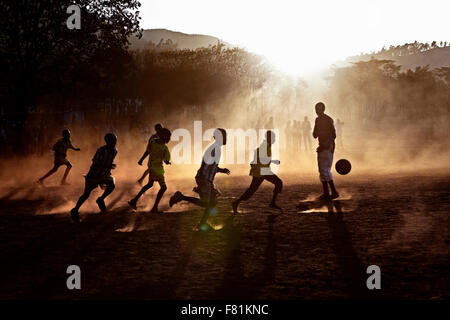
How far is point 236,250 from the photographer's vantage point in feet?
22.5

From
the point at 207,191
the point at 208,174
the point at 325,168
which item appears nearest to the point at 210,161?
the point at 208,174

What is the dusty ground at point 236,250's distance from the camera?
5.13 m

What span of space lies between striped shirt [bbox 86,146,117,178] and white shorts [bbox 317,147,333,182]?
4682 mm

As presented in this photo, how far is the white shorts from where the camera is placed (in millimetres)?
10898

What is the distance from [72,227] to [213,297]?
4604 mm

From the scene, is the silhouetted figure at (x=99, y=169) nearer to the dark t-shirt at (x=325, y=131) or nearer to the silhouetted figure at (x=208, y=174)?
the silhouetted figure at (x=208, y=174)

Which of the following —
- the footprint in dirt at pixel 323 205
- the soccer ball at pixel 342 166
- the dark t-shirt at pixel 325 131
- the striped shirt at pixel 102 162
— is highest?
the dark t-shirt at pixel 325 131

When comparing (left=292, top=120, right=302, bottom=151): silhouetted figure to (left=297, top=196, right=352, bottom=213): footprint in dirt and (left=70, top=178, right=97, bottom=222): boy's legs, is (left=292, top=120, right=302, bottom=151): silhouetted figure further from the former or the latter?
(left=70, top=178, right=97, bottom=222): boy's legs

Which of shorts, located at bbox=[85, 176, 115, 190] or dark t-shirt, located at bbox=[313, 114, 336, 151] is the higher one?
dark t-shirt, located at bbox=[313, 114, 336, 151]

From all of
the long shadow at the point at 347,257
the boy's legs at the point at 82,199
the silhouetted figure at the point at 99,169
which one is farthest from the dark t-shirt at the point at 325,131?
the boy's legs at the point at 82,199

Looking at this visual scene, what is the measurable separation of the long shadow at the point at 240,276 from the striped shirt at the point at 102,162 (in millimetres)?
2974

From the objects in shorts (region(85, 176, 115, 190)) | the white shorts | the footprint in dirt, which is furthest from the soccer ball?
shorts (region(85, 176, 115, 190))

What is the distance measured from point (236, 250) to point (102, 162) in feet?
11.6
